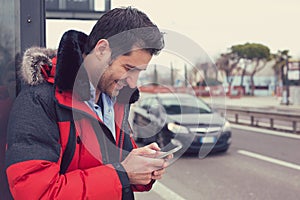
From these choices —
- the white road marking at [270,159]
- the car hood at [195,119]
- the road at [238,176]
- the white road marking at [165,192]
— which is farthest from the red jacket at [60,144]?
the white road marking at [270,159]

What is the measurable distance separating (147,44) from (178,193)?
4.53 metres

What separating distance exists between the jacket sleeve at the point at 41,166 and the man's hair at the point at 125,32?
0.29 m

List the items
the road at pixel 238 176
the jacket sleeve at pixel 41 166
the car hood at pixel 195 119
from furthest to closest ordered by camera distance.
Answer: the road at pixel 238 176 → the car hood at pixel 195 119 → the jacket sleeve at pixel 41 166

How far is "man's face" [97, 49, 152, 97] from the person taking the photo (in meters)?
1.32

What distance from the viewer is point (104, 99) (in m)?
1.46

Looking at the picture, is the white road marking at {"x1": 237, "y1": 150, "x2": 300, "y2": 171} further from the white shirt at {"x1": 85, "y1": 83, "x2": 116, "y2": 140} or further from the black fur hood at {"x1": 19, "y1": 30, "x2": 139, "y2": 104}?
the black fur hood at {"x1": 19, "y1": 30, "x2": 139, "y2": 104}

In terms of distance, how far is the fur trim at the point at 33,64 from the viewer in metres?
1.26

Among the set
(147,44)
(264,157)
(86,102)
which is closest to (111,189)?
(86,102)

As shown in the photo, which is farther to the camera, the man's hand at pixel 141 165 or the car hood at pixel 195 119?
the car hood at pixel 195 119

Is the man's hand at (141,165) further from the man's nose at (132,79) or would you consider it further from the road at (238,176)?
the road at (238,176)

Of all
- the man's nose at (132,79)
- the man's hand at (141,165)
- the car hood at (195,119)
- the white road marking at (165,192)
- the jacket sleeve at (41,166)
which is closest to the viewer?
the jacket sleeve at (41,166)

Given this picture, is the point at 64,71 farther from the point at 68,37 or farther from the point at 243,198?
the point at 243,198

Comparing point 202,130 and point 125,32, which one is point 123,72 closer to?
point 125,32

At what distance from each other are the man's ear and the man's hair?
1 cm
